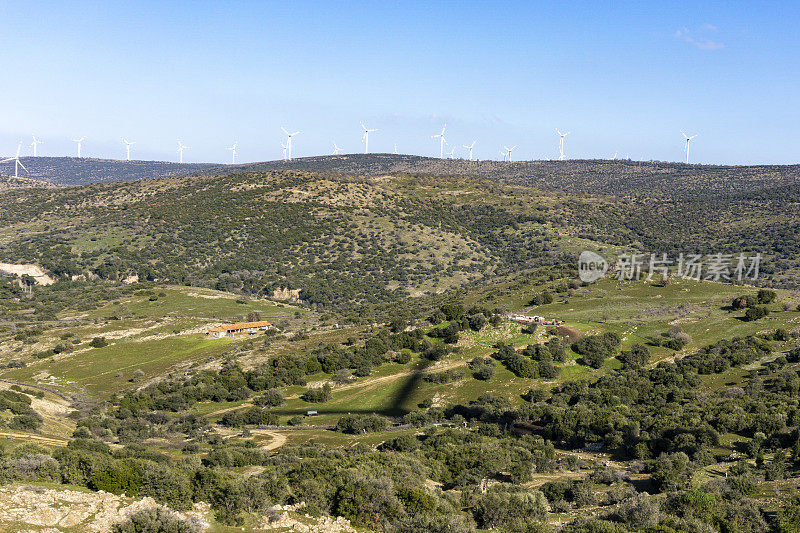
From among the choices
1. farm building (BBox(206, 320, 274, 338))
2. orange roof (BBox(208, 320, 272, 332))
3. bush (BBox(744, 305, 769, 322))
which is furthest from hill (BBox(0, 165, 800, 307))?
bush (BBox(744, 305, 769, 322))

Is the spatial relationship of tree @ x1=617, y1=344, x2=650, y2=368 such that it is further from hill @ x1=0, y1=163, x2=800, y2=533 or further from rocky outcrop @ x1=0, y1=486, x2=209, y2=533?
rocky outcrop @ x1=0, y1=486, x2=209, y2=533

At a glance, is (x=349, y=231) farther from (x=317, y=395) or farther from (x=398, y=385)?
(x=317, y=395)

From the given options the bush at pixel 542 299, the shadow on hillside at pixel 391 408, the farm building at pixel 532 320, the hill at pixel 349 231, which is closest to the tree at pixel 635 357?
the farm building at pixel 532 320

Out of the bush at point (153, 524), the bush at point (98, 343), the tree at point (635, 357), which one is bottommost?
the bush at point (98, 343)

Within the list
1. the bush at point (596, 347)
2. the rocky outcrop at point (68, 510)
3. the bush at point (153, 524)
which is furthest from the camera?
the bush at point (596, 347)

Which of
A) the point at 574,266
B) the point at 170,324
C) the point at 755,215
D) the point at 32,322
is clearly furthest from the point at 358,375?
the point at 755,215

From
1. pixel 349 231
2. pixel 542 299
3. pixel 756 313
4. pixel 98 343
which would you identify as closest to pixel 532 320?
pixel 542 299

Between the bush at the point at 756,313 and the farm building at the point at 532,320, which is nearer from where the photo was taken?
the bush at the point at 756,313

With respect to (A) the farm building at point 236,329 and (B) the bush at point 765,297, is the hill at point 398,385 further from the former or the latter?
(A) the farm building at point 236,329

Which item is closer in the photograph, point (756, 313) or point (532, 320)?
point (756, 313)
